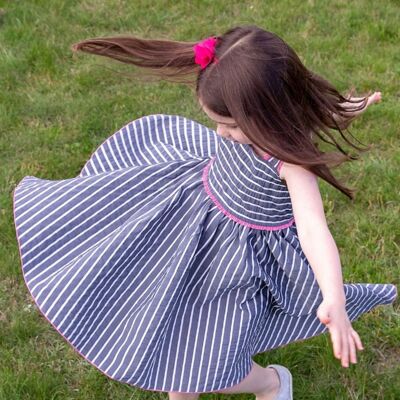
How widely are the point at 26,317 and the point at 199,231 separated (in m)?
1.05

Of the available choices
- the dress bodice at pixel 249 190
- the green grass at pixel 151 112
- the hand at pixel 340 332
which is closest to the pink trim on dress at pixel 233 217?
the dress bodice at pixel 249 190

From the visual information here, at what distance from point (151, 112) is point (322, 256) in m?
2.34

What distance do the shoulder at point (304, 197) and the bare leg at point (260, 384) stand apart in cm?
65

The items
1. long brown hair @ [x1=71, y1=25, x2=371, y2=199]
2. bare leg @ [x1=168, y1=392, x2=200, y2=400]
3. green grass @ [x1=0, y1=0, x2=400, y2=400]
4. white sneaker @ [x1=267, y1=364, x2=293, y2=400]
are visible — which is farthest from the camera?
green grass @ [x1=0, y1=0, x2=400, y2=400]

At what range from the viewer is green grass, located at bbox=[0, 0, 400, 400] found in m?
2.83

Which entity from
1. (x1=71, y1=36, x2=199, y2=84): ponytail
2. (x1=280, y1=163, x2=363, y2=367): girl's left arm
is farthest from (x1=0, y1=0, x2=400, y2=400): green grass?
(x1=71, y1=36, x2=199, y2=84): ponytail

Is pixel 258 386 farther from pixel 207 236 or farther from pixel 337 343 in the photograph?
pixel 337 343

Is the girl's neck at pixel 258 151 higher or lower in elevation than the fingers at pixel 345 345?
higher

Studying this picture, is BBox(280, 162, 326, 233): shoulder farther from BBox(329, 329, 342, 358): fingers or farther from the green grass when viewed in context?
the green grass

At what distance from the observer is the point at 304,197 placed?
2.14m

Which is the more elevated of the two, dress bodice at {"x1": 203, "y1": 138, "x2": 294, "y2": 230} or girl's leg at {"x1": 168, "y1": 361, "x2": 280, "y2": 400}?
dress bodice at {"x1": 203, "y1": 138, "x2": 294, "y2": 230}

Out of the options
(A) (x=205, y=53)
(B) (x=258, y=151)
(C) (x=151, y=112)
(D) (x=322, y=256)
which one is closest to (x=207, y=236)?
(B) (x=258, y=151)

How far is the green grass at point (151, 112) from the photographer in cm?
283

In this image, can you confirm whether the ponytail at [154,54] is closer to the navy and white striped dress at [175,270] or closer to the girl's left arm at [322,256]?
the navy and white striped dress at [175,270]
